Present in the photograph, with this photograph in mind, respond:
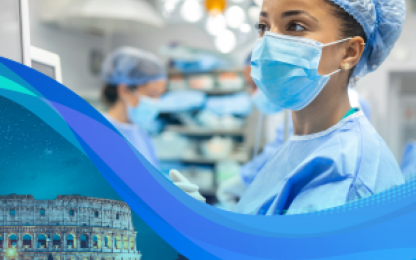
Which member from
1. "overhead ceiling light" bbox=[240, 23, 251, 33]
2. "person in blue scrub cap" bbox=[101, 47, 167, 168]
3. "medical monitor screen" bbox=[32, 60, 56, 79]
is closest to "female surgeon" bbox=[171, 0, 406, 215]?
"medical monitor screen" bbox=[32, 60, 56, 79]

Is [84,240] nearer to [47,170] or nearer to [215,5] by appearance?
[47,170]

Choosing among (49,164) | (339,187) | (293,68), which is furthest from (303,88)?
(49,164)

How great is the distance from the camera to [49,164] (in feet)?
1.99

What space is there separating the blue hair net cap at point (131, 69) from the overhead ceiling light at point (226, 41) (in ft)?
5.55

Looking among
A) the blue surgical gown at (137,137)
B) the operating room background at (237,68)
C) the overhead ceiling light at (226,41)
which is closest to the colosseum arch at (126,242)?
the operating room background at (237,68)

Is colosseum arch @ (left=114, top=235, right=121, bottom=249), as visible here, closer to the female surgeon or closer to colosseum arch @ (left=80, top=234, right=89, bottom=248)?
colosseum arch @ (left=80, top=234, right=89, bottom=248)

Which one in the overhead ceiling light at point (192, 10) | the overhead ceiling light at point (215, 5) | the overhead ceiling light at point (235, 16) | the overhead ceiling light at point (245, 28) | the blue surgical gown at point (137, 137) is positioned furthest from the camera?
the overhead ceiling light at point (192, 10)

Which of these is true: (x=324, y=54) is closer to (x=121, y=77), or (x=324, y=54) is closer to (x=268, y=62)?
(x=268, y=62)

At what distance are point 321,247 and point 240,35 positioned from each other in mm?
3632

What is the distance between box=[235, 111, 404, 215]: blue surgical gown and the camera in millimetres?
656

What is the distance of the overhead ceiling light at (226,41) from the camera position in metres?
4.25

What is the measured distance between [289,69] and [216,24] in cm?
342

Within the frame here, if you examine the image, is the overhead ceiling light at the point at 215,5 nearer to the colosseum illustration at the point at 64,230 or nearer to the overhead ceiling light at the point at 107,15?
the overhead ceiling light at the point at 107,15

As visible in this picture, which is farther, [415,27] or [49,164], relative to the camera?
[415,27]
